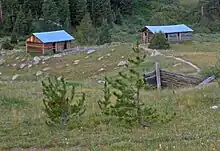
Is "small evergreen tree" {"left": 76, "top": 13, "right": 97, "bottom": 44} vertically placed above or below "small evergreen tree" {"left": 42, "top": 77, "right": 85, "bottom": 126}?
below

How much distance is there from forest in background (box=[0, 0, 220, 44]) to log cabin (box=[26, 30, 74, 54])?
23.8ft

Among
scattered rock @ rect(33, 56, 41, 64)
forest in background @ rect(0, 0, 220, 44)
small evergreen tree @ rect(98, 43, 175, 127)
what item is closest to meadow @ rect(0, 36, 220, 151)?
A: small evergreen tree @ rect(98, 43, 175, 127)

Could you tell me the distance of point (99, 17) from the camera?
3762 inches

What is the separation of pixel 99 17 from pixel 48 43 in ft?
114

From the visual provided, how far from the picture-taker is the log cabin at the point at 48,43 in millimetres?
62247

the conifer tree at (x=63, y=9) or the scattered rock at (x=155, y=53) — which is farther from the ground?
the conifer tree at (x=63, y=9)

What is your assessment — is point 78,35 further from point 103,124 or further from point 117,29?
point 103,124

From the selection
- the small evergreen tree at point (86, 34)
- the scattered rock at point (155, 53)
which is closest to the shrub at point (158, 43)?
the scattered rock at point (155, 53)

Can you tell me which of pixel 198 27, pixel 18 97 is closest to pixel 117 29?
pixel 198 27

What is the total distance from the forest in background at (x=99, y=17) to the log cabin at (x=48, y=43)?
7257 millimetres

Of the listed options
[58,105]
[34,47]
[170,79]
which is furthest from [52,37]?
[58,105]

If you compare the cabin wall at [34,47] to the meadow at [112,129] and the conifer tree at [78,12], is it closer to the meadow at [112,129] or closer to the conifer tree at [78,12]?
the conifer tree at [78,12]

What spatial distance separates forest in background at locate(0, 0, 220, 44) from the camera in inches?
3214

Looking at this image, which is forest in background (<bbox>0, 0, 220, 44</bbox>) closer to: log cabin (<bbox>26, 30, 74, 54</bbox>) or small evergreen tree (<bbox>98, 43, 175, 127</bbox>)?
log cabin (<bbox>26, 30, 74, 54</bbox>)
